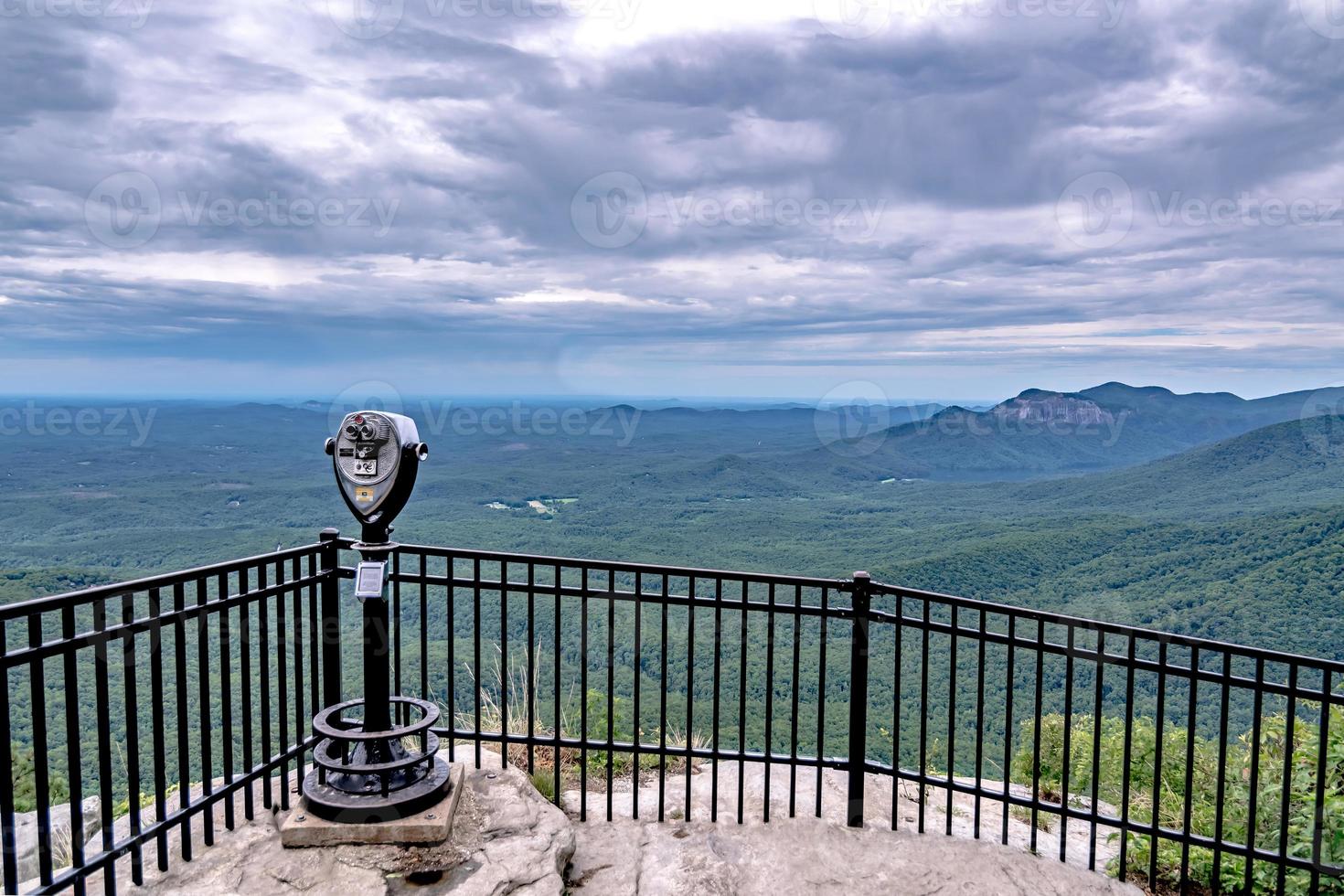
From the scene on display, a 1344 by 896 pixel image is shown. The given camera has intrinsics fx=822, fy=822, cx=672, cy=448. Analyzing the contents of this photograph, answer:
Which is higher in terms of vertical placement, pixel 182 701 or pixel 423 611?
pixel 423 611

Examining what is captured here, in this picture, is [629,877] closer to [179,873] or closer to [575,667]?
[179,873]

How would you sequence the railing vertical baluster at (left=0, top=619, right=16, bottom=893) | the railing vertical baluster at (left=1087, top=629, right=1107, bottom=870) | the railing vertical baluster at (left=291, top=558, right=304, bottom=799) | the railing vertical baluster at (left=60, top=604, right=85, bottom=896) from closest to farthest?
the railing vertical baluster at (left=0, top=619, right=16, bottom=893) → the railing vertical baluster at (left=60, top=604, right=85, bottom=896) → the railing vertical baluster at (left=1087, top=629, right=1107, bottom=870) → the railing vertical baluster at (left=291, top=558, right=304, bottom=799)

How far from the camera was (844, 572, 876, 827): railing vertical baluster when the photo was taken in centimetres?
429

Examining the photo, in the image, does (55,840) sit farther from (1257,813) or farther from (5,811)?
(1257,813)

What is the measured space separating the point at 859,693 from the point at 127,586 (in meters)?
3.45

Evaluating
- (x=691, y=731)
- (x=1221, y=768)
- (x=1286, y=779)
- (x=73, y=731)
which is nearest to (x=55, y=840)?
(x=73, y=731)

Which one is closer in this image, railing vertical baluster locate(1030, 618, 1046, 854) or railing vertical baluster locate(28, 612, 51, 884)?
railing vertical baluster locate(28, 612, 51, 884)

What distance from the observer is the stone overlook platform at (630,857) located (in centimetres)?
354

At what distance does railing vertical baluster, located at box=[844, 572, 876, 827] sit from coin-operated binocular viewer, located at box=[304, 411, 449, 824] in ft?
6.98

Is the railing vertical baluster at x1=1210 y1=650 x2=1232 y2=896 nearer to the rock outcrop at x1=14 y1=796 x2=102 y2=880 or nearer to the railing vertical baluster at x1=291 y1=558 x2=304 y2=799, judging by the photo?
the railing vertical baluster at x1=291 y1=558 x2=304 y2=799

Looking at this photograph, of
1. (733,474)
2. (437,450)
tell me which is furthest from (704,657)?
(437,450)

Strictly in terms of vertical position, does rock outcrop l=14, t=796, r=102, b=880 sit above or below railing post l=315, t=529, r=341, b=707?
below

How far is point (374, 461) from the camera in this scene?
3896 millimetres

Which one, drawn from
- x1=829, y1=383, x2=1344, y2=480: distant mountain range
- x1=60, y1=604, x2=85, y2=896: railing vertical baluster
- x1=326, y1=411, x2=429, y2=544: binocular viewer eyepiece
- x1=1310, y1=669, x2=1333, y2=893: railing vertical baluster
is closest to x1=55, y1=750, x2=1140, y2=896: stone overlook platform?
x1=60, y1=604, x2=85, y2=896: railing vertical baluster
